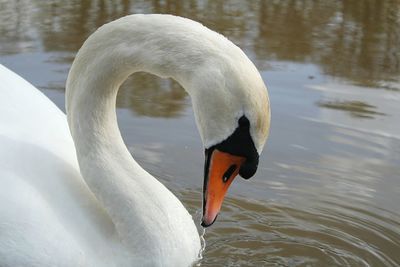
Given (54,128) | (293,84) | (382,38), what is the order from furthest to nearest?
1. (382,38)
2. (293,84)
3. (54,128)

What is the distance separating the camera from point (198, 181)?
4453 mm

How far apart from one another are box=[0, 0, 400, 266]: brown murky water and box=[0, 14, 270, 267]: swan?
0.42 meters

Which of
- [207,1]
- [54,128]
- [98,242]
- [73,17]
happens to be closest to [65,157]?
[54,128]

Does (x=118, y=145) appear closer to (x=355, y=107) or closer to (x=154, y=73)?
(x=154, y=73)

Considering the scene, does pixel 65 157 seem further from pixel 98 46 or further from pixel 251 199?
pixel 251 199

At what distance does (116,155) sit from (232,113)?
76 cm

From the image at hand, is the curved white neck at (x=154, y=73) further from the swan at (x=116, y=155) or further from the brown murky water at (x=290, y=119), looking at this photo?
the brown murky water at (x=290, y=119)

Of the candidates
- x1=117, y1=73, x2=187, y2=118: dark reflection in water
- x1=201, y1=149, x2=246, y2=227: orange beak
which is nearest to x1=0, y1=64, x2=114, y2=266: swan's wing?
x1=201, y1=149, x2=246, y2=227: orange beak

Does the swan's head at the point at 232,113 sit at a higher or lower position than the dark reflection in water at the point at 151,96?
higher

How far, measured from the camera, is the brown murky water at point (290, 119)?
3895mm

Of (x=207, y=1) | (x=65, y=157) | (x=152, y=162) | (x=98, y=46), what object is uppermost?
(x=98, y=46)

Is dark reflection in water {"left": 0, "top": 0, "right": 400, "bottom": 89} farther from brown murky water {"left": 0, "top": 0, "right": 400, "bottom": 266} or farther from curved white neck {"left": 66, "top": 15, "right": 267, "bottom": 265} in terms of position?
curved white neck {"left": 66, "top": 15, "right": 267, "bottom": 265}

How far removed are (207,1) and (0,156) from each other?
574 centimetres

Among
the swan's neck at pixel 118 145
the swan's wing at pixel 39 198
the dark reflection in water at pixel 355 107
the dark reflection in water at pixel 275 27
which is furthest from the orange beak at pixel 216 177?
the dark reflection in water at pixel 275 27
